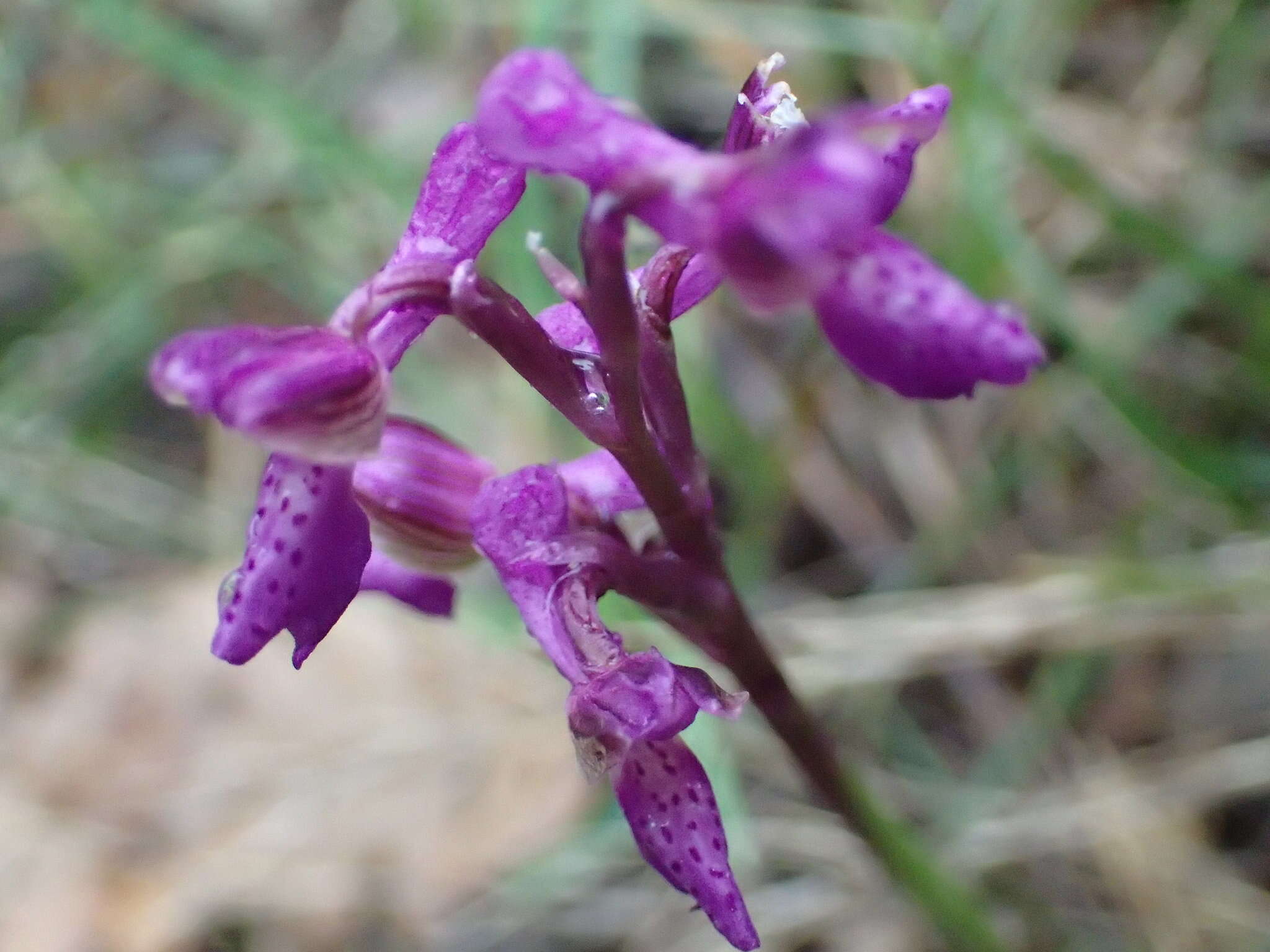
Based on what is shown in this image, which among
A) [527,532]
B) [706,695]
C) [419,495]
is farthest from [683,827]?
[419,495]

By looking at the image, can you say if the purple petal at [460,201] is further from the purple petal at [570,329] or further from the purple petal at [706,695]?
the purple petal at [706,695]

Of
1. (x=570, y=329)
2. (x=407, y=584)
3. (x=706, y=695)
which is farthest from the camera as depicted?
(x=407, y=584)

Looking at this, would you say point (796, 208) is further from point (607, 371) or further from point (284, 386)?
point (284, 386)

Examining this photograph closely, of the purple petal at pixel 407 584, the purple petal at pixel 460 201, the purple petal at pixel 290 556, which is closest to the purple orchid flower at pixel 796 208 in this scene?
the purple petal at pixel 460 201

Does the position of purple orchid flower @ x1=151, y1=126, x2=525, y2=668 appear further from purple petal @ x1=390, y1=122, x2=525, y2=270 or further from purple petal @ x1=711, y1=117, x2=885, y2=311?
purple petal @ x1=711, y1=117, x2=885, y2=311

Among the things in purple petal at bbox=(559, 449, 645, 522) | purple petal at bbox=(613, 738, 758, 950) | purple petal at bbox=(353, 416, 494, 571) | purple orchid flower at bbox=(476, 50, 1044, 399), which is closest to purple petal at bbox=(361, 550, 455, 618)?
purple petal at bbox=(353, 416, 494, 571)

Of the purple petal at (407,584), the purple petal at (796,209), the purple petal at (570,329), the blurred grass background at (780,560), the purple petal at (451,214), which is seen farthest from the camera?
the blurred grass background at (780,560)

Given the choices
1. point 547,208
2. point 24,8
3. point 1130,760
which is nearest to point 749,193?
point 547,208
